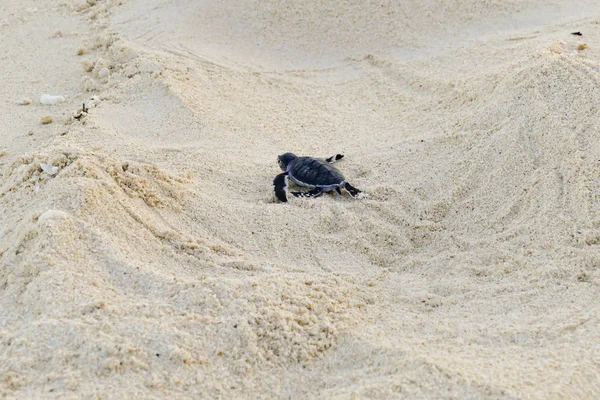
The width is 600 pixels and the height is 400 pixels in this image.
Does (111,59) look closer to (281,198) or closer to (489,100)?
(281,198)

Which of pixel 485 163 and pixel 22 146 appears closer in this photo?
pixel 485 163

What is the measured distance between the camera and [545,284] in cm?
309

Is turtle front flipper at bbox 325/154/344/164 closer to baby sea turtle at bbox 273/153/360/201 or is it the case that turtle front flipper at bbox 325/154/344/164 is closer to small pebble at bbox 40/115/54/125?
baby sea turtle at bbox 273/153/360/201

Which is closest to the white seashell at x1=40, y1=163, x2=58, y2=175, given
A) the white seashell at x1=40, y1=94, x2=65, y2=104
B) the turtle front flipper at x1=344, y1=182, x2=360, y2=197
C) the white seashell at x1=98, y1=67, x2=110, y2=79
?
the turtle front flipper at x1=344, y1=182, x2=360, y2=197

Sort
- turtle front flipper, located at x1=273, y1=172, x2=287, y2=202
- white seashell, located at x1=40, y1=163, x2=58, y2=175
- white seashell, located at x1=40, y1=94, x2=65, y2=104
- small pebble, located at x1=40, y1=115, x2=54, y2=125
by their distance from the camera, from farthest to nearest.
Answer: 1. white seashell, located at x1=40, y1=94, x2=65, y2=104
2. small pebble, located at x1=40, y1=115, x2=54, y2=125
3. turtle front flipper, located at x1=273, y1=172, x2=287, y2=202
4. white seashell, located at x1=40, y1=163, x2=58, y2=175

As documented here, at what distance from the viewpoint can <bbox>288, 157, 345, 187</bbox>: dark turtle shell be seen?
13.6ft

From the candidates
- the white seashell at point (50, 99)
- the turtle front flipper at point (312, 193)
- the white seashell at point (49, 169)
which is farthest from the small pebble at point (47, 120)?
the turtle front flipper at point (312, 193)

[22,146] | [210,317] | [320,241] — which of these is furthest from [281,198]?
[22,146]

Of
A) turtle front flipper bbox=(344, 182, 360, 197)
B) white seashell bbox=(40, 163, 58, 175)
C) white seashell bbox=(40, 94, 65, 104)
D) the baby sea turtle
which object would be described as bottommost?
turtle front flipper bbox=(344, 182, 360, 197)

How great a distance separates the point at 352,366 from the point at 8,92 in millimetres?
5264

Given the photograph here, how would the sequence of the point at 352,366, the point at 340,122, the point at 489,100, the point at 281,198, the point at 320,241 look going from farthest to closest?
the point at 340,122 → the point at 489,100 → the point at 281,198 → the point at 320,241 → the point at 352,366

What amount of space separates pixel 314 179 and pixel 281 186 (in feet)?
0.81

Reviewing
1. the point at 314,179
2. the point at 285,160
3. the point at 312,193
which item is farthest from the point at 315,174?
the point at 285,160

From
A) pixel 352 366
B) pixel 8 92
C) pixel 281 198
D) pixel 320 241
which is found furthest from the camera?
pixel 8 92
